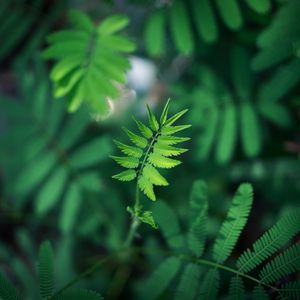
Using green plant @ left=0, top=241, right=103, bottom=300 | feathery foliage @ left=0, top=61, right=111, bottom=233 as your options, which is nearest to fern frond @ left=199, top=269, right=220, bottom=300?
green plant @ left=0, top=241, right=103, bottom=300

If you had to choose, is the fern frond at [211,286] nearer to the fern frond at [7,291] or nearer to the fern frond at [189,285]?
the fern frond at [189,285]

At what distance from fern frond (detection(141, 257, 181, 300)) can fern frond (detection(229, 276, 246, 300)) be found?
0.34 m

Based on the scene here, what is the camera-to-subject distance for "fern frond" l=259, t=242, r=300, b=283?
140 centimetres

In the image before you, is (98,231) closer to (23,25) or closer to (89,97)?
(89,97)

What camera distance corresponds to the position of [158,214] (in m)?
1.83

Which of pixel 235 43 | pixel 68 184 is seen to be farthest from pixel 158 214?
pixel 235 43

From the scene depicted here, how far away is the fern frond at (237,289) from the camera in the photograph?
143cm

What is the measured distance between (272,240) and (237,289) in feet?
0.73

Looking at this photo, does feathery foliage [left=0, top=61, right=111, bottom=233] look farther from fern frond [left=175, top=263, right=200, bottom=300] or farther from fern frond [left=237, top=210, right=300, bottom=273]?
fern frond [left=237, top=210, right=300, bottom=273]

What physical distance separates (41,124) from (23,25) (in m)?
0.65

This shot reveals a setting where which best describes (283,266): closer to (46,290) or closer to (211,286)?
(211,286)

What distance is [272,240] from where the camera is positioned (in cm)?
145

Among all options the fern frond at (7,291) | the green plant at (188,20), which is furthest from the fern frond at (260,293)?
the green plant at (188,20)

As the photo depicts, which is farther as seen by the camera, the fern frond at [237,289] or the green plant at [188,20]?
the green plant at [188,20]
